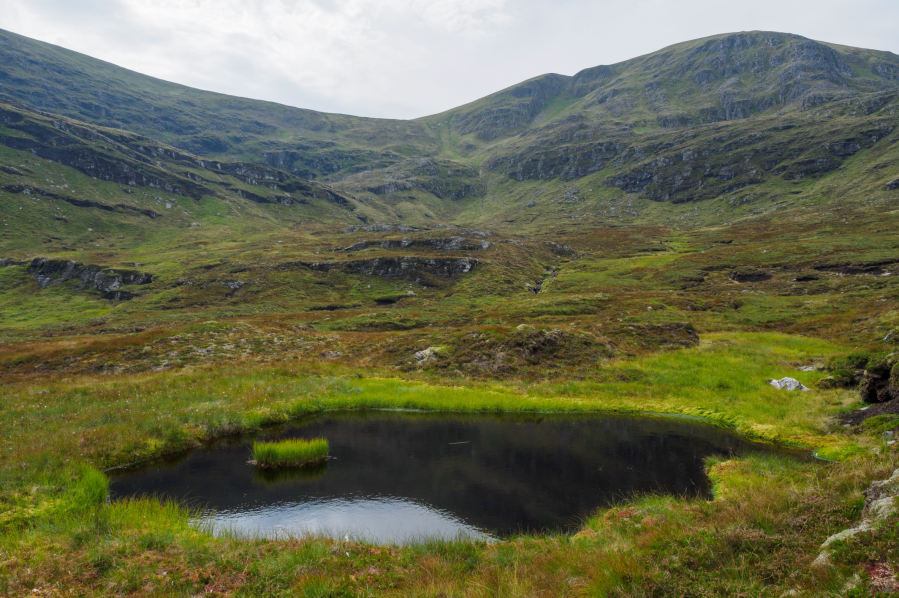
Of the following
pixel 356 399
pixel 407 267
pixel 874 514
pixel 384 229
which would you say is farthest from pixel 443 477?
pixel 384 229

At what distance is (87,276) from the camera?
126625 mm

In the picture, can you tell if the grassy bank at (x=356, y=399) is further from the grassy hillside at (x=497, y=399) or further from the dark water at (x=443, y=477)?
the dark water at (x=443, y=477)

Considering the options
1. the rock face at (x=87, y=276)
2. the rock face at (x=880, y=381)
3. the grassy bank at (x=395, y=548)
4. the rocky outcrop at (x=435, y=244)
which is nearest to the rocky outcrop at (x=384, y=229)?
the rocky outcrop at (x=435, y=244)

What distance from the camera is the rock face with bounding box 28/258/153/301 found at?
12088 cm

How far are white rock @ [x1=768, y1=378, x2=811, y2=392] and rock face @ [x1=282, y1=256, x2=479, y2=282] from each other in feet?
306

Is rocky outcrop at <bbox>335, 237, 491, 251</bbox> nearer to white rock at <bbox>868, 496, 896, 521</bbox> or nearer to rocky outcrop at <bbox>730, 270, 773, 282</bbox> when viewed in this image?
rocky outcrop at <bbox>730, 270, 773, 282</bbox>

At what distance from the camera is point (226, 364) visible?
4053 centimetres

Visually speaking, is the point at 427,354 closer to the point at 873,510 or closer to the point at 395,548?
the point at 395,548

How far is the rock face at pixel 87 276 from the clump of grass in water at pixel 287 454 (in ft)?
416

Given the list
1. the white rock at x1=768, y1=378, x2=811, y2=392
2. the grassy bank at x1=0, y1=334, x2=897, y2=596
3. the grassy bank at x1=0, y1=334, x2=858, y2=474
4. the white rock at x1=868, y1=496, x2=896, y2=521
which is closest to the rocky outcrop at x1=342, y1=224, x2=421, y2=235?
the grassy bank at x1=0, y1=334, x2=858, y2=474

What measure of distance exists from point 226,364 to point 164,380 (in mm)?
7531

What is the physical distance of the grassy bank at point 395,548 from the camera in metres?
8.43

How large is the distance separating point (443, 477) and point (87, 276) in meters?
158

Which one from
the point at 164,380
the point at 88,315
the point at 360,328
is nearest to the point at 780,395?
the point at 164,380
